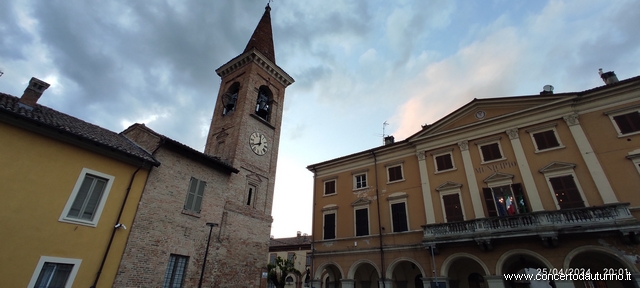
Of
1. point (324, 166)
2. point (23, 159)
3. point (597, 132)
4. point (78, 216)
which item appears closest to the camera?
point (23, 159)

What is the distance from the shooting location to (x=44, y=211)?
9.27 metres

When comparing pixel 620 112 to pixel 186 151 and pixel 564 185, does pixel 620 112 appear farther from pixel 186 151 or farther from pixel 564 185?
pixel 186 151

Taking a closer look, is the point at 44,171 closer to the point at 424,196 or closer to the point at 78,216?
the point at 78,216

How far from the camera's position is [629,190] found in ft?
43.3

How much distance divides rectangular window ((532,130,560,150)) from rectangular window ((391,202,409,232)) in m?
8.29

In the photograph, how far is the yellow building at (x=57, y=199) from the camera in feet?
28.6

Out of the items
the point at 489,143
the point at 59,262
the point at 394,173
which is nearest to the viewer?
the point at 59,262

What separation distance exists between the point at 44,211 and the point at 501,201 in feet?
65.2

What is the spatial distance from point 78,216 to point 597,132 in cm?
2334

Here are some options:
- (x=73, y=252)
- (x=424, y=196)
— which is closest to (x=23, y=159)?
(x=73, y=252)

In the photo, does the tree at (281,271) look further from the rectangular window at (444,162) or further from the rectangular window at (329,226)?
the rectangular window at (444,162)

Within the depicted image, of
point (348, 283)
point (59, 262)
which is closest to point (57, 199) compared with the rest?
point (59, 262)

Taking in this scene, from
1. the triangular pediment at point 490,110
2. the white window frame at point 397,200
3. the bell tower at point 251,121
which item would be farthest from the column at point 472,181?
the bell tower at point 251,121

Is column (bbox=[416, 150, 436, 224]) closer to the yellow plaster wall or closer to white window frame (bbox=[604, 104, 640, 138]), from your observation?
white window frame (bbox=[604, 104, 640, 138])
